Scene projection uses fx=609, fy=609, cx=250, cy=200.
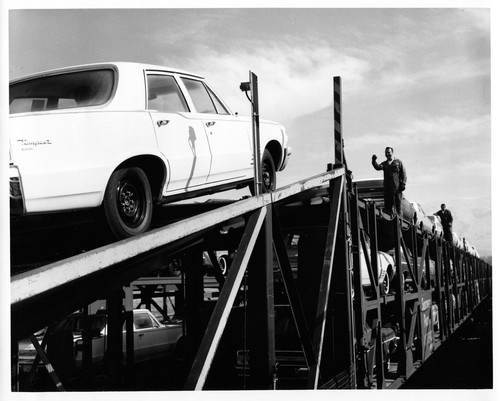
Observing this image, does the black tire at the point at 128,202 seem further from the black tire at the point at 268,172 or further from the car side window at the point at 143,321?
the car side window at the point at 143,321

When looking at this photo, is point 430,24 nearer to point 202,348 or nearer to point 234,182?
point 234,182

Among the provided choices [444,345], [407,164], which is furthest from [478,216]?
[444,345]

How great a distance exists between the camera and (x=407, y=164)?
17.3 feet

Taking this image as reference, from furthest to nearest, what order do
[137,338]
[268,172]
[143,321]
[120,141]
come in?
[143,321] < [137,338] < [268,172] < [120,141]

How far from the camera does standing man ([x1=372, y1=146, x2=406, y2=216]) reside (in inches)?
215

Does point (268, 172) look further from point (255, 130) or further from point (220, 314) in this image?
point (220, 314)

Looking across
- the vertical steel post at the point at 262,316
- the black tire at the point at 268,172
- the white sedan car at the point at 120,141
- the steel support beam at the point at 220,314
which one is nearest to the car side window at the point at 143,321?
the black tire at the point at 268,172

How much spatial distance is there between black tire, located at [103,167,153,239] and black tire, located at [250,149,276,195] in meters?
1.56

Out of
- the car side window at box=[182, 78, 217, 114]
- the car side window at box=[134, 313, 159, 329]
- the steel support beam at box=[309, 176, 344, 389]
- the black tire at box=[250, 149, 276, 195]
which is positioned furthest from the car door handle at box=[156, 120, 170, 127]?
the car side window at box=[134, 313, 159, 329]

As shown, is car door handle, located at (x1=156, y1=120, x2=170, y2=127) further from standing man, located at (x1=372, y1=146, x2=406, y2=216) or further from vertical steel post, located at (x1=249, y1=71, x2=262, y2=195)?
standing man, located at (x1=372, y1=146, x2=406, y2=216)

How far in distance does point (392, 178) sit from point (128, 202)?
315 centimetres

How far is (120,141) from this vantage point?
356cm

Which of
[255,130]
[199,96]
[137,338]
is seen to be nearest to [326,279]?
[255,130]

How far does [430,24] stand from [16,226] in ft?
10.8
